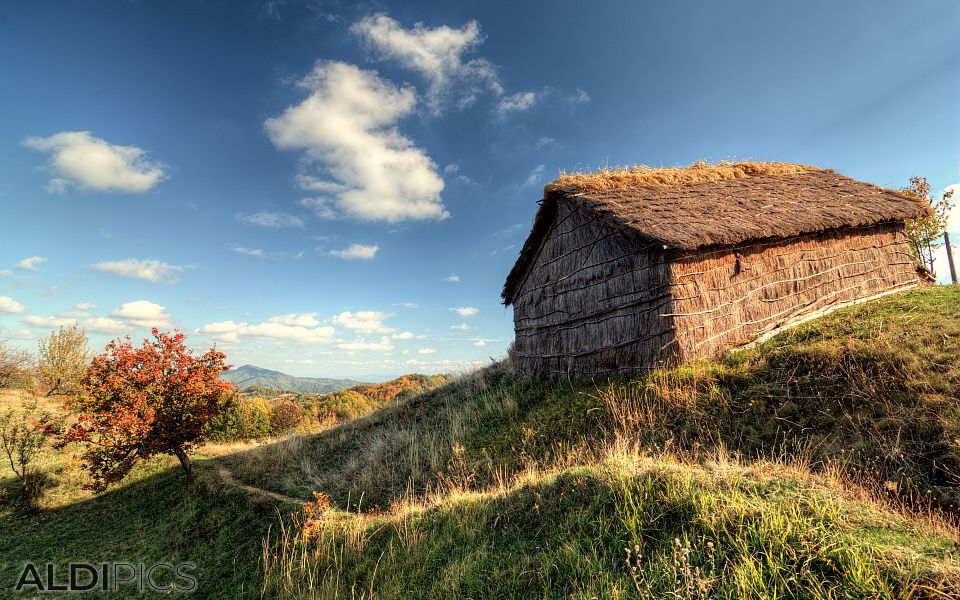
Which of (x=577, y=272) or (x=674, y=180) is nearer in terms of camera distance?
(x=577, y=272)

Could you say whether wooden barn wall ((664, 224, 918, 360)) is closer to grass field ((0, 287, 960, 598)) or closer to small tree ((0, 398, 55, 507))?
grass field ((0, 287, 960, 598))

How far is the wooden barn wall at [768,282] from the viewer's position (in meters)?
9.21

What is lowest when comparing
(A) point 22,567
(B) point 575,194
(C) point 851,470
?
(A) point 22,567

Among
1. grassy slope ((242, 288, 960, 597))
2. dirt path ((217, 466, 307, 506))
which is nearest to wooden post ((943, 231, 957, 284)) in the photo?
grassy slope ((242, 288, 960, 597))

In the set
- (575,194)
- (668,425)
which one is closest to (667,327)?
(668,425)

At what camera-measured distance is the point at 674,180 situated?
14.0m

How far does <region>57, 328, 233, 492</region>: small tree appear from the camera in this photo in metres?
10.6

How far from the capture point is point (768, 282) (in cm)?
1029

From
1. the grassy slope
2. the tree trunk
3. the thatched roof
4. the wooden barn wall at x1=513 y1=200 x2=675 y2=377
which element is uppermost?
the thatched roof

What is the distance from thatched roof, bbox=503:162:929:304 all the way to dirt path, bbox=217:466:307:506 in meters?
9.85

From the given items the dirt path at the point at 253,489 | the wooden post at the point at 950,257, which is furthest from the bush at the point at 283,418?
the wooden post at the point at 950,257

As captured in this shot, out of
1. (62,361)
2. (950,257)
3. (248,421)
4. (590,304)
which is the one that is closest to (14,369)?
(62,361)

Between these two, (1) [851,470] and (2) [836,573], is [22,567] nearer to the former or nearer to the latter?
(2) [836,573]

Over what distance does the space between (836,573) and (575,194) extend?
35.1 ft
